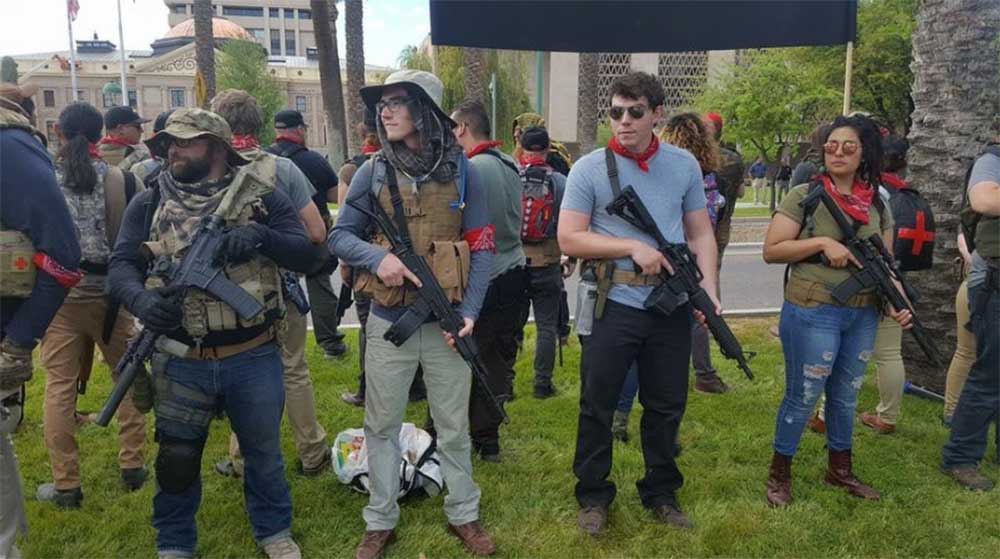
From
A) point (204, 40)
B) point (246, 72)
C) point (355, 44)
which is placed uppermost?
point (246, 72)

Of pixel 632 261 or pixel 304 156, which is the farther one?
pixel 304 156

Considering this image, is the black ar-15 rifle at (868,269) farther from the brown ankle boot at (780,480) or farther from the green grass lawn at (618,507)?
the green grass lawn at (618,507)

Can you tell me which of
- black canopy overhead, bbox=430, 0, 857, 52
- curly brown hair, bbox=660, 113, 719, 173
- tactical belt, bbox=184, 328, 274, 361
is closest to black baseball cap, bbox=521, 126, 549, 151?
black canopy overhead, bbox=430, 0, 857, 52

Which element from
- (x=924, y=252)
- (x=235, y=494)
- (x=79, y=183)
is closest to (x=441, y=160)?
(x=79, y=183)

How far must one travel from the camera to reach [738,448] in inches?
173

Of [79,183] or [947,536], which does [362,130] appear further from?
[947,536]

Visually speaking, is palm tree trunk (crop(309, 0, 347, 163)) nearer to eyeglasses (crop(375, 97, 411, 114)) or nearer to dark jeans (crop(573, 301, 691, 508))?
eyeglasses (crop(375, 97, 411, 114))

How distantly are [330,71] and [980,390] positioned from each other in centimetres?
1626

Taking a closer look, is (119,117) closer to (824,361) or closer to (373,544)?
(373,544)

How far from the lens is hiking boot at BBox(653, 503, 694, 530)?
342 cm

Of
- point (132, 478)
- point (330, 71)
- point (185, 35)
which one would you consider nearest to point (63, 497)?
point (132, 478)

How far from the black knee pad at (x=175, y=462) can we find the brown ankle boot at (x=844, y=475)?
3299 mm

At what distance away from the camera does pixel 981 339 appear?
3852 millimetres

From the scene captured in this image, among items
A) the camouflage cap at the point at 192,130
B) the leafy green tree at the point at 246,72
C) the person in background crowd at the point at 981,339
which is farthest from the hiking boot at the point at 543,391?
the leafy green tree at the point at 246,72
